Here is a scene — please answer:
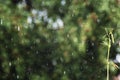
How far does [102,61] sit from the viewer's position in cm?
673

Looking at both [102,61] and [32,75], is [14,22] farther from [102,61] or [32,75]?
[102,61]

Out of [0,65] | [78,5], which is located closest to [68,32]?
[78,5]

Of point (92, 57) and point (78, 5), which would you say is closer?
point (78, 5)

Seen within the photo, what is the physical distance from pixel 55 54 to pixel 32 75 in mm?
604

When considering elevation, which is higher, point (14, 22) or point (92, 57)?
point (14, 22)

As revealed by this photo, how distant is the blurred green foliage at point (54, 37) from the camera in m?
6.34

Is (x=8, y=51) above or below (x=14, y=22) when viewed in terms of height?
below

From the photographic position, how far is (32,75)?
660 centimetres

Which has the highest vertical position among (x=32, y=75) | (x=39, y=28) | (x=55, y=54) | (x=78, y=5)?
(x=78, y=5)

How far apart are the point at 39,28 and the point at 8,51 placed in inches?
29.4

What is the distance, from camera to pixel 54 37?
6648 mm

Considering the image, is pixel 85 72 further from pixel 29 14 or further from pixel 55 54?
pixel 29 14

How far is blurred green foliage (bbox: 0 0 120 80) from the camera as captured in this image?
6.34 m

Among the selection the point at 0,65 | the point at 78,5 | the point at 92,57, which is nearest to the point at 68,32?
the point at 78,5
